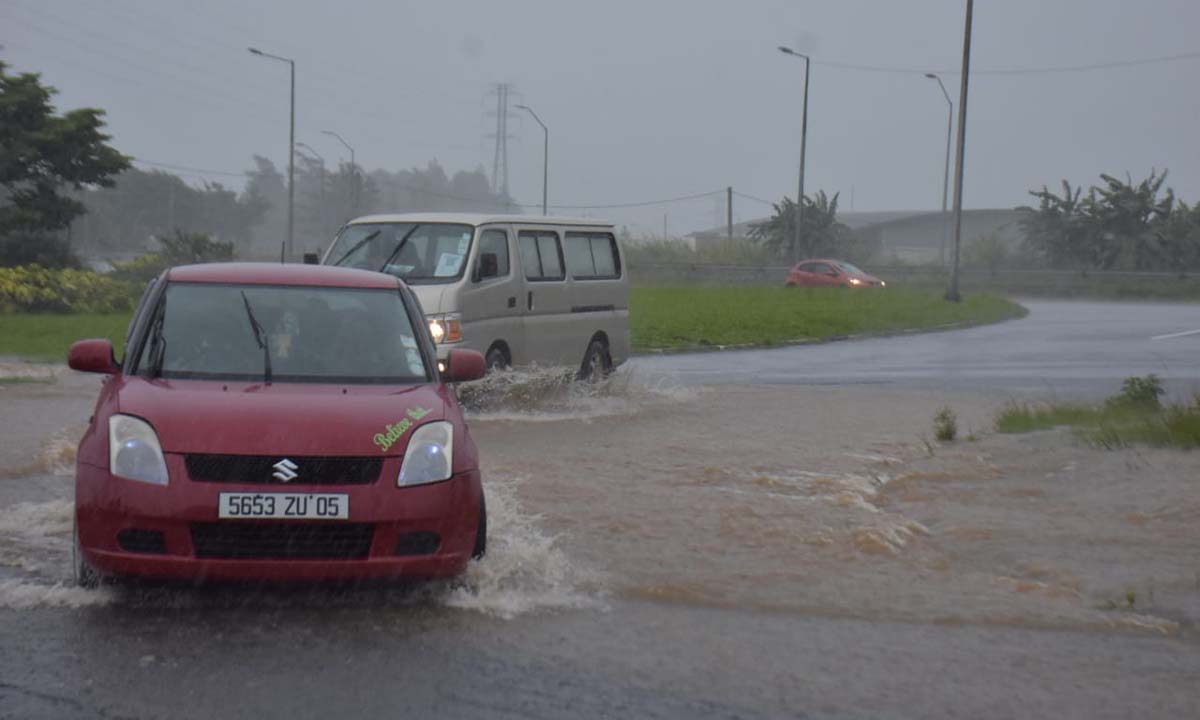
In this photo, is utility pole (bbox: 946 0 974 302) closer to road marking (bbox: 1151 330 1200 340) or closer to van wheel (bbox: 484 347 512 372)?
road marking (bbox: 1151 330 1200 340)

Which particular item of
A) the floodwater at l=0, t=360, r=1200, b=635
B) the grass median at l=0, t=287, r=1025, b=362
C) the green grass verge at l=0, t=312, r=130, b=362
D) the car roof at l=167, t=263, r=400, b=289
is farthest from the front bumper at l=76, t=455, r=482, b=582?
the grass median at l=0, t=287, r=1025, b=362

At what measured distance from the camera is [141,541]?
6.09 metres

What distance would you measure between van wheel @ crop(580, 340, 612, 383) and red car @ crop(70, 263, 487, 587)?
9112mm

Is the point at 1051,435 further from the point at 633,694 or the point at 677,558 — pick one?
the point at 633,694

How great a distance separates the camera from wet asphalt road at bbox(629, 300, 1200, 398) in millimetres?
19438

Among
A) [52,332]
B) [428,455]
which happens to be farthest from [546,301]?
[52,332]

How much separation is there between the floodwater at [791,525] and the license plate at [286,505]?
61 cm

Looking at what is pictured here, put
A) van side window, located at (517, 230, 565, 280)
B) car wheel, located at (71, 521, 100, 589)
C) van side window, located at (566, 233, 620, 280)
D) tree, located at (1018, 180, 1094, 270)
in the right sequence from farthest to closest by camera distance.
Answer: tree, located at (1018, 180, 1094, 270)
van side window, located at (566, 233, 620, 280)
van side window, located at (517, 230, 565, 280)
car wheel, located at (71, 521, 100, 589)

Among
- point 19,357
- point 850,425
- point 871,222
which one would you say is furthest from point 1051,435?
point 871,222

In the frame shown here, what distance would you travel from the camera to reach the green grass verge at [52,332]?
20.7m

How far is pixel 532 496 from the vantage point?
9.81 metres

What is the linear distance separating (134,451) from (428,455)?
1.20 meters

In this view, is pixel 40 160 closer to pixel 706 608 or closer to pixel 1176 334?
pixel 1176 334

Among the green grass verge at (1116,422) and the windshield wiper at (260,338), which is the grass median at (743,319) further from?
the windshield wiper at (260,338)
